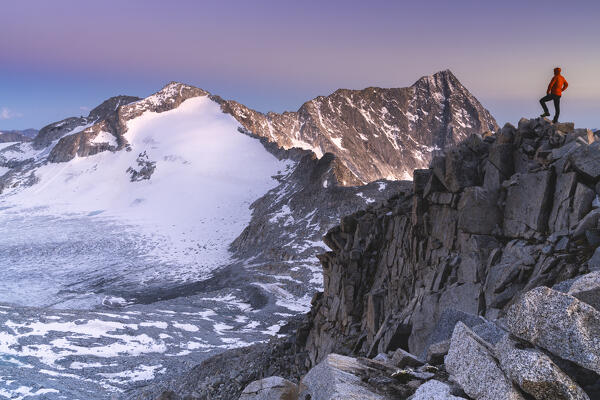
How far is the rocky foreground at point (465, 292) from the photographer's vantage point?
206 inches

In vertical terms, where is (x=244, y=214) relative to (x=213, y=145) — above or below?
below

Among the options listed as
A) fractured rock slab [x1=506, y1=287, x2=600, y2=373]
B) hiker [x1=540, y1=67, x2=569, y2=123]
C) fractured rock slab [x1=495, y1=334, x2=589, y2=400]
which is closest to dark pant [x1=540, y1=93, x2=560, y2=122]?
hiker [x1=540, y1=67, x2=569, y2=123]

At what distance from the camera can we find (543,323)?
17.0 ft

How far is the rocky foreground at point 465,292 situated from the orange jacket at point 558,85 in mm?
1517

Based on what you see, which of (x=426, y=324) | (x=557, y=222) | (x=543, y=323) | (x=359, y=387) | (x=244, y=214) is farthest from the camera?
(x=244, y=214)

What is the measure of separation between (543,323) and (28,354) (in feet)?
161

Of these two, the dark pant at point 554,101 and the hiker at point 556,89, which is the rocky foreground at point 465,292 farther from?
the hiker at point 556,89

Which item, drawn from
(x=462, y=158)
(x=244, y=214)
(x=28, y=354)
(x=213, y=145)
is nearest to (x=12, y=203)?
(x=213, y=145)

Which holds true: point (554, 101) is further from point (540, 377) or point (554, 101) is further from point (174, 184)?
point (174, 184)

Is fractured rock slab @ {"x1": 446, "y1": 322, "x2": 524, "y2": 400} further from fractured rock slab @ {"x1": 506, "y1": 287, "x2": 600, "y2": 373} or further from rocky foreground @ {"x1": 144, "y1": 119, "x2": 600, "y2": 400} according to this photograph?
fractured rock slab @ {"x1": 506, "y1": 287, "x2": 600, "y2": 373}

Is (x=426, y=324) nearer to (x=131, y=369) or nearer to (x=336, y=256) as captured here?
(x=336, y=256)

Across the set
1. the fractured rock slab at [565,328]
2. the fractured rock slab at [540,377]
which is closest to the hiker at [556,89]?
the fractured rock slab at [565,328]

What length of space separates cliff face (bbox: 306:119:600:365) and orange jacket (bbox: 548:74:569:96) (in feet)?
4.45

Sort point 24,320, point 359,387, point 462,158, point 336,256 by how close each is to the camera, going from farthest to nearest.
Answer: point 24,320 < point 336,256 < point 462,158 < point 359,387
